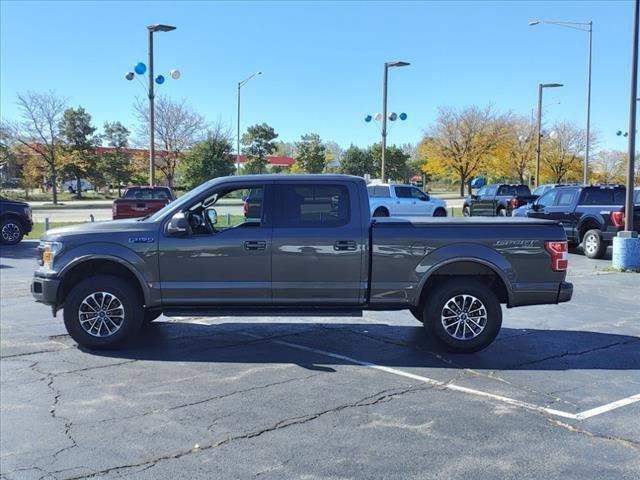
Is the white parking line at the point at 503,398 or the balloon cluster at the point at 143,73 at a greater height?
the balloon cluster at the point at 143,73

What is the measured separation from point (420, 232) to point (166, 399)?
3.13 metres

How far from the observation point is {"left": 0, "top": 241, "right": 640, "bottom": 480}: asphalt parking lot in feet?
13.5

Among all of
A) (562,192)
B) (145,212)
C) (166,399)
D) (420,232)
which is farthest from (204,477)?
(145,212)

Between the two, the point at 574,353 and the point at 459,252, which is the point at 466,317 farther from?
the point at 574,353

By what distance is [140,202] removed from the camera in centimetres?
2125

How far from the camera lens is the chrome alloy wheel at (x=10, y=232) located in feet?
61.1

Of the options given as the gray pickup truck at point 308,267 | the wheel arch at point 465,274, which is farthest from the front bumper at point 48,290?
the wheel arch at point 465,274

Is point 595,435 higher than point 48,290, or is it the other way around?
point 48,290

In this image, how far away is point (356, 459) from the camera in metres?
4.15

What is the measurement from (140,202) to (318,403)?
17320mm

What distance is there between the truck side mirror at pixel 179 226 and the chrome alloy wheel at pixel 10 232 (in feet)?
46.4

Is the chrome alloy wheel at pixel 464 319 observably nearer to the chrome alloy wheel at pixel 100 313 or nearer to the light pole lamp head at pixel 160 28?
the chrome alloy wheel at pixel 100 313

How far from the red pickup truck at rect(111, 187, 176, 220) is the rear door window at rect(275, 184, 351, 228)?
47.6 feet

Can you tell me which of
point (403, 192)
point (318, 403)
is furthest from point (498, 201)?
point (318, 403)
